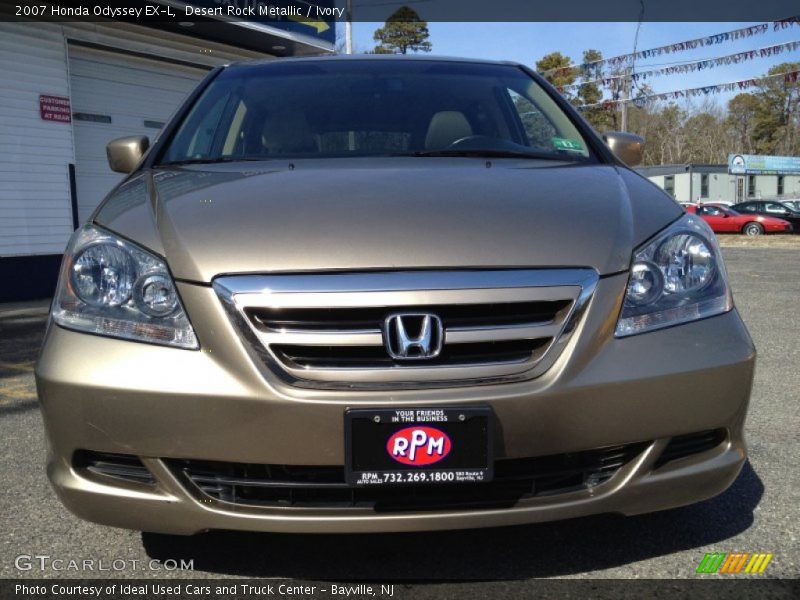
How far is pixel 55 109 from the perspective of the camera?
993 centimetres

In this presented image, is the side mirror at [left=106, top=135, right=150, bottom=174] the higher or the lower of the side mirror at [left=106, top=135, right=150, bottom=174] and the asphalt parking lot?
the higher

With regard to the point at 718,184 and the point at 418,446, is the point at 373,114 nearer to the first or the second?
the point at 418,446

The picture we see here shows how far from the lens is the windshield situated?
284 cm

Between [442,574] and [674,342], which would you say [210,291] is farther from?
[674,342]

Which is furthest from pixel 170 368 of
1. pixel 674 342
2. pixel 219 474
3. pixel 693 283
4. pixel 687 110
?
pixel 687 110

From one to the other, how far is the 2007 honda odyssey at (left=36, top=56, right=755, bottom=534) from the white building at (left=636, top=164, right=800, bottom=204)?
50726 millimetres

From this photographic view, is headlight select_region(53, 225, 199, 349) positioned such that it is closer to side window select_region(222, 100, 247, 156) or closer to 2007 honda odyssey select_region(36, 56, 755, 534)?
2007 honda odyssey select_region(36, 56, 755, 534)

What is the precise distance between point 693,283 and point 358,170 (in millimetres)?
994

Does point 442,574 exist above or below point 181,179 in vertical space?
below

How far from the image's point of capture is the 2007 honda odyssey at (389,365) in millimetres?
1744

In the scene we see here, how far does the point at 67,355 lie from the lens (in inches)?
73.2

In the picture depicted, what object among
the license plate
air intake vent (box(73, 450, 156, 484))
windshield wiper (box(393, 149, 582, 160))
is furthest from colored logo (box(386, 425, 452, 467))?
windshield wiper (box(393, 149, 582, 160))

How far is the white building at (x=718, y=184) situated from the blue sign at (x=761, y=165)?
87cm

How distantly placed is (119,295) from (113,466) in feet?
1.34
